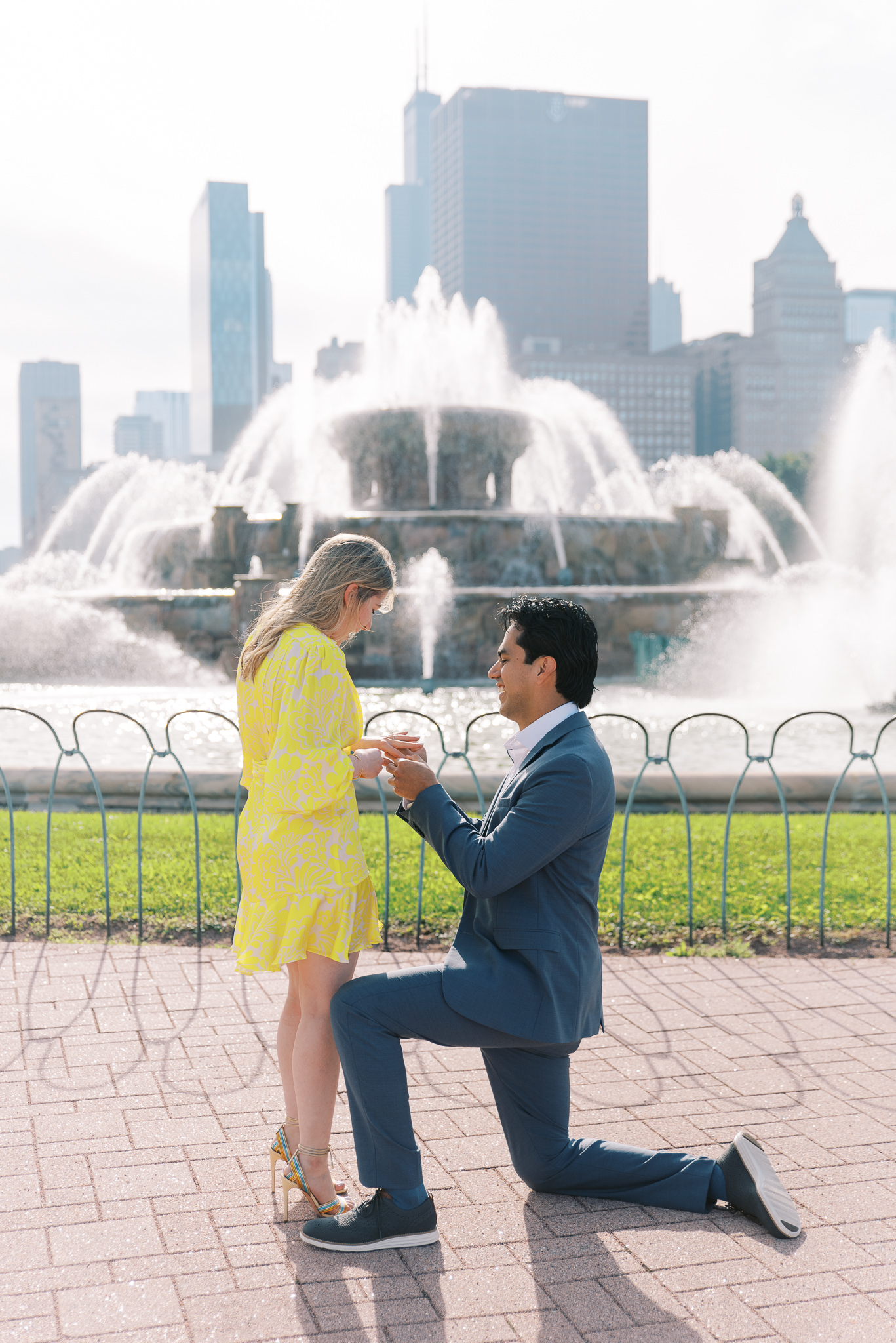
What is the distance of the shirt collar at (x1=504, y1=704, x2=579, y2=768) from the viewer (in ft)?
9.77

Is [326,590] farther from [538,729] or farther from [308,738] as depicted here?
[538,729]

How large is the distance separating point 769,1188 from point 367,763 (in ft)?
5.24

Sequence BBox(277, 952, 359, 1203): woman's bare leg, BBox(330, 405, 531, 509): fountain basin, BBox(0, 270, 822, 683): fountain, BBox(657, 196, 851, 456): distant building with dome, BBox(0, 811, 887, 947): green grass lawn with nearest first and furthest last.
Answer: BBox(277, 952, 359, 1203): woman's bare leg → BBox(0, 811, 887, 947): green grass lawn → BBox(0, 270, 822, 683): fountain → BBox(330, 405, 531, 509): fountain basin → BBox(657, 196, 851, 456): distant building with dome

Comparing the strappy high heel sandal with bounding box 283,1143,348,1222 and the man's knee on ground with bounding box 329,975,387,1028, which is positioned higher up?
the man's knee on ground with bounding box 329,975,387,1028

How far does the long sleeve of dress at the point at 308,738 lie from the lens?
118 inches

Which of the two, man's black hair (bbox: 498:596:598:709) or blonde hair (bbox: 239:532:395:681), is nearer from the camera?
man's black hair (bbox: 498:596:598:709)

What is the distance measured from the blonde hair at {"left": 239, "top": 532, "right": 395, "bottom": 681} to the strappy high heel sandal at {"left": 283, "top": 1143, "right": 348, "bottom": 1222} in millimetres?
1317

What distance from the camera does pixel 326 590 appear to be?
310 centimetres

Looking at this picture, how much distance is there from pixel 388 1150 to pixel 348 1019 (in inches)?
14.1

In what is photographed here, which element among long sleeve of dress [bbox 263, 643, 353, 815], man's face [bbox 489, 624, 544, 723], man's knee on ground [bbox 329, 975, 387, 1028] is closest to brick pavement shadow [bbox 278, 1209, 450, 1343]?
man's knee on ground [bbox 329, 975, 387, 1028]

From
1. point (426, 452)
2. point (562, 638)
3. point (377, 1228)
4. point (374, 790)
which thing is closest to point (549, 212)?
point (426, 452)

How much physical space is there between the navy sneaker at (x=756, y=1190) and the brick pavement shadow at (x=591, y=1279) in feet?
0.86

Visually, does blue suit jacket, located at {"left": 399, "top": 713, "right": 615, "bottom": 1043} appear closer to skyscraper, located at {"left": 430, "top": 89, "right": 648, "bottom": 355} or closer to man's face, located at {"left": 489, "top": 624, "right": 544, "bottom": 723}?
man's face, located at {"left": 489, "top": 624, "right": 544, "bottom": 723}

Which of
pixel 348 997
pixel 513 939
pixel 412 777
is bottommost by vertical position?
pixel 348 997
